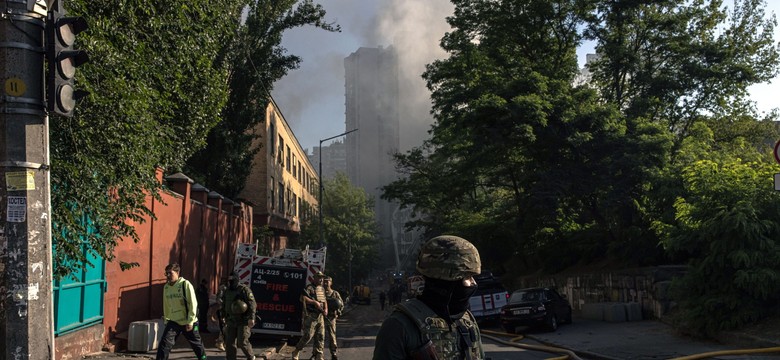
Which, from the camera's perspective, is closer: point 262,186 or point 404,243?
point 262,186

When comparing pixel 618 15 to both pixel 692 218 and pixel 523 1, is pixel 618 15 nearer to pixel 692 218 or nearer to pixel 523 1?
pixel 523 1

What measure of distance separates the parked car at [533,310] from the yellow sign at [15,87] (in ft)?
53.8

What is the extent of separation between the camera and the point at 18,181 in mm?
4879

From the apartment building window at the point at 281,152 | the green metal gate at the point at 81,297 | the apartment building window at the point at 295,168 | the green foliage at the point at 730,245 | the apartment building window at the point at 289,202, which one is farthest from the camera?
the apartment building window at the point at 295,168

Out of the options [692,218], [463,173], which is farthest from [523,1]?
[692,218]

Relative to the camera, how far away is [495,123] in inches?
970

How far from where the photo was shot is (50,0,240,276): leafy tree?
28.4ft

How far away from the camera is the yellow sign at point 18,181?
4867 millimetres

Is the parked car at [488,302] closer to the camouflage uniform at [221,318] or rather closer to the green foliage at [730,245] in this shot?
the green foliage at [730,245]

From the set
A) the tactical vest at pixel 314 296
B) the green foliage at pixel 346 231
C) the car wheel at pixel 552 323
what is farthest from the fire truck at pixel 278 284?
the green foliage at pixel 346 231

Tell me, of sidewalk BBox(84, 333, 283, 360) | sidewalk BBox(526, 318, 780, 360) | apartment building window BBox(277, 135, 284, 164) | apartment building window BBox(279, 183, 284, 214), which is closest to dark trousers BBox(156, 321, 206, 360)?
sidewalk BBox(84, 333, 283, 360)

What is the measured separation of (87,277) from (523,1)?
71.3 feet

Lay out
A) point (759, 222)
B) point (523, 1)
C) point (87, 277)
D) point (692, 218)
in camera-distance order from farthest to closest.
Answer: point (523, 1) → point (692, 218) → point (759, 222) → point (87, 277)

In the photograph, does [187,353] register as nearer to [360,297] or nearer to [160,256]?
[160,256]
